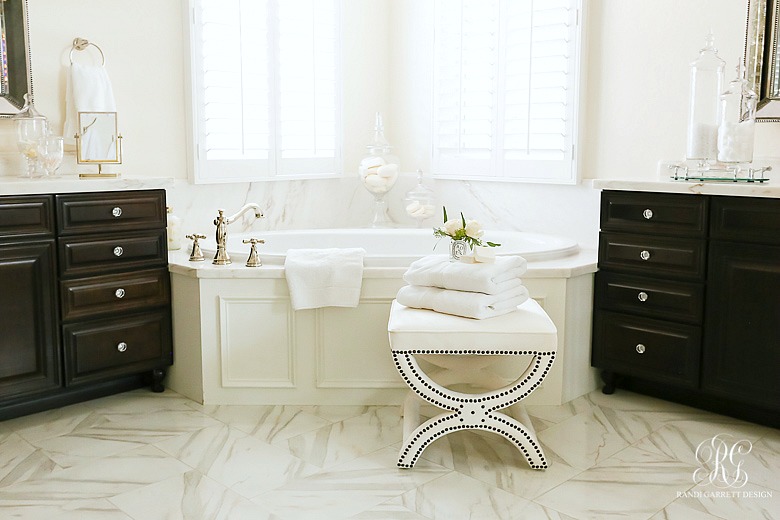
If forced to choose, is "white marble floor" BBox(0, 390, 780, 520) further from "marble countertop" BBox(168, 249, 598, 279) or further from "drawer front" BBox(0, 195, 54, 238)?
"drawer front" BBox(0, 195, 54, 238)

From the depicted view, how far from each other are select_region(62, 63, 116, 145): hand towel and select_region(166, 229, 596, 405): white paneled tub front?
0.77 metres

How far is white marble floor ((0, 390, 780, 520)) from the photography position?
238 centimetres

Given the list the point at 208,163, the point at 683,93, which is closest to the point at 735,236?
the point at 683,93

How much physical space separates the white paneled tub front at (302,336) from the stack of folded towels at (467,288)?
0.43m

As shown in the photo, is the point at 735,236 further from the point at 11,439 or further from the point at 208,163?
the point at 11,439

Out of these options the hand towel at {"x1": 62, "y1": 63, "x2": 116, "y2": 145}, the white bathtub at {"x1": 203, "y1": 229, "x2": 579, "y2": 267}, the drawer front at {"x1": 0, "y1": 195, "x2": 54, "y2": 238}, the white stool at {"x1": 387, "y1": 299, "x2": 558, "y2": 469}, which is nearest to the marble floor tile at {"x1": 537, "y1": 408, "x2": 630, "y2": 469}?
the white stool at {"x1": 387, "y1": 299, "x2": 558, "y2": 469}

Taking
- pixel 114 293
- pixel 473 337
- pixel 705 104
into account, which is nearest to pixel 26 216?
pixel 114 293

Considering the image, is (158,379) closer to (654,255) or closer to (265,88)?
(265,88)

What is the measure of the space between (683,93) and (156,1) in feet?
8.10

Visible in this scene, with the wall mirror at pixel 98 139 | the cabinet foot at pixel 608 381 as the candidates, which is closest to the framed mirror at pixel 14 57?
the wall mirror at pixel 98 139

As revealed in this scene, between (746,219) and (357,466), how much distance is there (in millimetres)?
1641

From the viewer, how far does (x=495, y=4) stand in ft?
13.5

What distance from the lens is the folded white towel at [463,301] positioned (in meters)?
2.64

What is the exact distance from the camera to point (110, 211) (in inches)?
123
